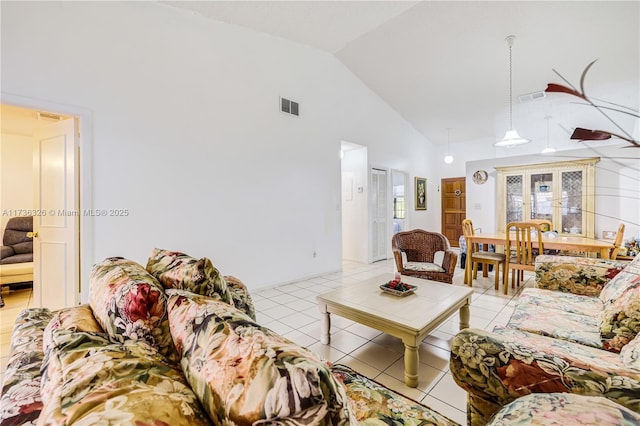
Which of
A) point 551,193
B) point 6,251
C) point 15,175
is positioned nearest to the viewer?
point 6,251

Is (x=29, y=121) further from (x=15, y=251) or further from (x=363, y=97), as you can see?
(x=363, y=97)

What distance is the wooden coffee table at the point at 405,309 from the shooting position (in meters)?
1.84

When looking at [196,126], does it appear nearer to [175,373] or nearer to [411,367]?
[175,373]

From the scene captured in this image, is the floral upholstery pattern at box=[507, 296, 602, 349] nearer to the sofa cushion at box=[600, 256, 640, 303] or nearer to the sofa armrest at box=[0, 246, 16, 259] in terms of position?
the sofa cushion at box=[600, 256, 640, 303]

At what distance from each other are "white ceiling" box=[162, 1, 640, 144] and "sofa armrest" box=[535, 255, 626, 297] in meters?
2.67

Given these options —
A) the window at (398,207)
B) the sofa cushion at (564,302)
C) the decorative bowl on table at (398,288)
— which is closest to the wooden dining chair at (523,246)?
the sofa cushion at (564,302)

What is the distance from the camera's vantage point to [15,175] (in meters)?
4.39

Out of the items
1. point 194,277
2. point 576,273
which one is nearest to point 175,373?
point 194,277

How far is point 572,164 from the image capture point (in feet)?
17.1

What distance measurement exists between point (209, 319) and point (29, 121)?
5023 millimetres

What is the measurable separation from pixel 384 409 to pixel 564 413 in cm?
56

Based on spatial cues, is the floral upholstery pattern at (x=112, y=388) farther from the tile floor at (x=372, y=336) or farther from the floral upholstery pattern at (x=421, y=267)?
the floral upholstery pattern at (x=421, y=267)

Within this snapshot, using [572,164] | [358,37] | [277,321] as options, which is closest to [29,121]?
[277,321]

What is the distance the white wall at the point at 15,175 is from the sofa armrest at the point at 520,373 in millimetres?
6072
